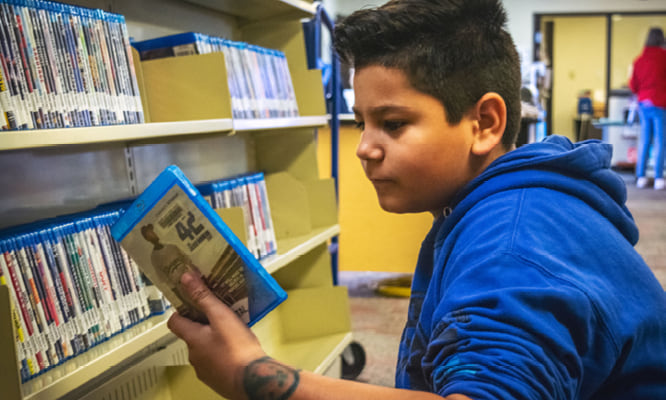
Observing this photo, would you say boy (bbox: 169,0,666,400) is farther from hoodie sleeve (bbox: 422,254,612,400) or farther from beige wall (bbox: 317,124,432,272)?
beige wall (bbox: 317,124,432,272)

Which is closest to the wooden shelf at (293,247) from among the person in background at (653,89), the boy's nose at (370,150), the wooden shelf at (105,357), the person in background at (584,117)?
the wooden shelf at (105,357)

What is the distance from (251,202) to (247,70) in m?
0.42

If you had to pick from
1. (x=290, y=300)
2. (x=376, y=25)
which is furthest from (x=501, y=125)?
(x=290, y=300)

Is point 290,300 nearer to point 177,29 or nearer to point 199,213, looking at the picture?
point 177,29

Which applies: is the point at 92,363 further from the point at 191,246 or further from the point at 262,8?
the point at 262,8

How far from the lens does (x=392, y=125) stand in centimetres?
82

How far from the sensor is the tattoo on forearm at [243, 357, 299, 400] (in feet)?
2.21

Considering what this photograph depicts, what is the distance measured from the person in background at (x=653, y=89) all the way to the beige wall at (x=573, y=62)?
376 cm

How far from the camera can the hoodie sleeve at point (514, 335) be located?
546 millimetres

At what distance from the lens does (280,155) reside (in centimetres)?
227

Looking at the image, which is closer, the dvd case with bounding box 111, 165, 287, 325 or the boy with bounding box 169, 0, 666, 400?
the boy with bounding box 169, 0, 666, 400

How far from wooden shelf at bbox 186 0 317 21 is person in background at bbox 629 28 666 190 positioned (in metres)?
5.71

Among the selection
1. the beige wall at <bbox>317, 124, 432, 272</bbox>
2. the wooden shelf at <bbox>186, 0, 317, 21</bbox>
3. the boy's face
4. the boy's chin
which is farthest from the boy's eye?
the beige wall at <bbox>317, 124, 432, 272</bbox>

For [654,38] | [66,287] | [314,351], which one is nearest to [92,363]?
[66,287]
